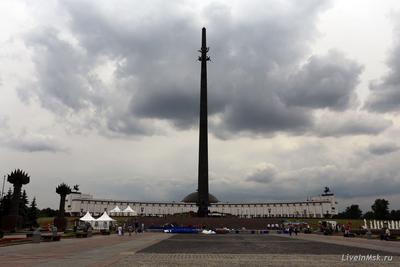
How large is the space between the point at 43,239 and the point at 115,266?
20123 millimetres

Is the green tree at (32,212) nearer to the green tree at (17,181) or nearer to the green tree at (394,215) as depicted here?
the green tree at (17,181)

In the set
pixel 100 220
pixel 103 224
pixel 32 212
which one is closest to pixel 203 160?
pixel 103 224

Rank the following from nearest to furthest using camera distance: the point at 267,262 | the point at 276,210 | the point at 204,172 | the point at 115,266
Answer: the point at 115,266, the point at 267,262, the point at 204,172, the point at 276,210

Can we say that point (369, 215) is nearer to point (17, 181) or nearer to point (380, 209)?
point (380, 209)

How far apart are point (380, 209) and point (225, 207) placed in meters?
48.4

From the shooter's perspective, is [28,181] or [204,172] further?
[204,172]

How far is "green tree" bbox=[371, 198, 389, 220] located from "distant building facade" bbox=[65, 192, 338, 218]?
11918mm

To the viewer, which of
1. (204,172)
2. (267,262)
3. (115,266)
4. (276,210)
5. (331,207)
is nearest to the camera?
(115,266)

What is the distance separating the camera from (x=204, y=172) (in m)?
75.1

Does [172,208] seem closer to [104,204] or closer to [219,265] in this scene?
[104,204]

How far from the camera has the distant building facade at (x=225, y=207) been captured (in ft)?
421

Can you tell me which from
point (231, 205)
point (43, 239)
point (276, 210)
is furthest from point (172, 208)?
point (43, 239)

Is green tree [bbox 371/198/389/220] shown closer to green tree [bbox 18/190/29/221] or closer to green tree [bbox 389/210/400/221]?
green tree [bbox 389/210/400/221]

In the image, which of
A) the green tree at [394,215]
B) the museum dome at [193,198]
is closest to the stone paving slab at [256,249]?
the museum dome at [193,198]
